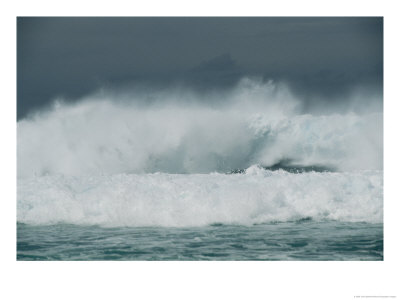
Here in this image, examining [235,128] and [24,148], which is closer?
[24,148]

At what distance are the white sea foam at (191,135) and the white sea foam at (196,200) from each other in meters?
0.66

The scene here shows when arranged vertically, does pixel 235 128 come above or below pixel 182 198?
above

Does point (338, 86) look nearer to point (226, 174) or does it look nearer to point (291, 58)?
point (291, 58)

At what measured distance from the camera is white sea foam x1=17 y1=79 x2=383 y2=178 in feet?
41.7

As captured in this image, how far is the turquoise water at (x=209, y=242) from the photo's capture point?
10.1 metres

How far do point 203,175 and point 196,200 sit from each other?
1404mm

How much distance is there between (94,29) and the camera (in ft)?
38.0

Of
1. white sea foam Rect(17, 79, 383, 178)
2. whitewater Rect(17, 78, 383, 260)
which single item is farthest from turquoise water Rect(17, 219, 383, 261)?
white sea foam Rect(17, 79, 383, 178)

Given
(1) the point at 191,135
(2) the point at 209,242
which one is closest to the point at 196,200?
(2) the point at 209,242

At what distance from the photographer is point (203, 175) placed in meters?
13.0

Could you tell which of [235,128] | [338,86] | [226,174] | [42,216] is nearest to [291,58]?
[338,86]

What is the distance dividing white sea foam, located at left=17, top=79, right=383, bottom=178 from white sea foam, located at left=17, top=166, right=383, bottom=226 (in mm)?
656

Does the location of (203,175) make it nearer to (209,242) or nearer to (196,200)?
(196,200)

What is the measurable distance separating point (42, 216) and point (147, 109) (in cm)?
380
